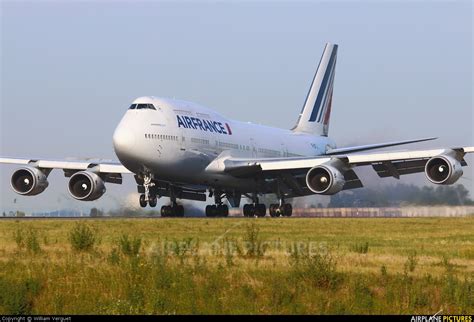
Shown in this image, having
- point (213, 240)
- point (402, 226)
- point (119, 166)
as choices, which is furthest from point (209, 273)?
point (119, 166)

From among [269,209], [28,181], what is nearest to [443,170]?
[269,209]

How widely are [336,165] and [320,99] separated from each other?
67.0 feet

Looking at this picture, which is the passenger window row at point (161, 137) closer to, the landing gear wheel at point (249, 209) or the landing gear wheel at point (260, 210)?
the landing gear wheel at point (249, 209)

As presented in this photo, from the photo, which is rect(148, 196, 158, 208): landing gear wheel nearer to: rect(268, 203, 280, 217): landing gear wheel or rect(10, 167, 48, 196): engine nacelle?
rect(10, 167, 48, 196): engine nacelle

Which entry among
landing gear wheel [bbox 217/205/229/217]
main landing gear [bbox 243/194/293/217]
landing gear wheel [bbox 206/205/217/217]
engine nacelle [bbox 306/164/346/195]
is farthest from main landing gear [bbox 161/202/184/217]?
engine nacelle [bbox 306/164/346/195]

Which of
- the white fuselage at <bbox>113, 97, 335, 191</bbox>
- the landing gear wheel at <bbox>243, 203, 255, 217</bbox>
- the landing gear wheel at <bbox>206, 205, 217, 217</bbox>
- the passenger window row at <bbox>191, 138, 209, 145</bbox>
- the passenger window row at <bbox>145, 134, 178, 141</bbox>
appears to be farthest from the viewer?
the landing gear wheel at <bbox>243, 203, 255, 217</bbox>

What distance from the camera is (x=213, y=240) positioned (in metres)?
29.9

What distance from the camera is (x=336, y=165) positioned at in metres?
47.8

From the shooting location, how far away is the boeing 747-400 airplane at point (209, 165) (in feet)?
150

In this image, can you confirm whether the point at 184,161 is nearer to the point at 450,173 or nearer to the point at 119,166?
the point at 119,166

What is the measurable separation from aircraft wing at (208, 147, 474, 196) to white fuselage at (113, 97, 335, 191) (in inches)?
27.8

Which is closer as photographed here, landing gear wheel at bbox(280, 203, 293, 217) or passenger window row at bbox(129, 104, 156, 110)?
passenger window row at bbox(129, 104, 156, 110)

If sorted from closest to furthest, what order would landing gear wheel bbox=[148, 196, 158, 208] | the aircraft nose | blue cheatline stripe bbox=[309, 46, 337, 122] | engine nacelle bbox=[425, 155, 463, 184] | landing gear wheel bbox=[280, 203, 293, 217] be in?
the aircraft nose → engine nacelle bbox=[425, 155, 463, 184] → landing gear wheel bbox=[148, 196, 158, 208] → landing gear wheel bbox=[280, 203, 293, 217] → blue cheatline stripe bbox=[309, 46, 337, 122]

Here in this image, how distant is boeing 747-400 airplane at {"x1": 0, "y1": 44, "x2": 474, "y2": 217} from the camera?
150ft
